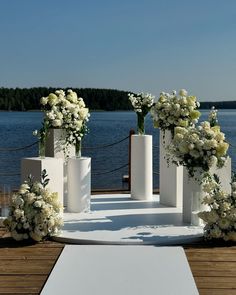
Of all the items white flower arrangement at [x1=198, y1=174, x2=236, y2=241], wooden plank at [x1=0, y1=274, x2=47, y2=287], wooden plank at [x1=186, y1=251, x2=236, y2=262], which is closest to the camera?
wooden plank at [x1=0, y1=274, x2=47, y2=287]

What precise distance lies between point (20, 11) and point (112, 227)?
23804 mm

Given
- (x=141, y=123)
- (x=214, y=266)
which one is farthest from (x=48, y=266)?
(x=141, y=123)

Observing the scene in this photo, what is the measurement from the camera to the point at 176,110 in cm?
634

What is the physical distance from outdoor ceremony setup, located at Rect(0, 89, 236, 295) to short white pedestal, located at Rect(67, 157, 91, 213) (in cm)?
1

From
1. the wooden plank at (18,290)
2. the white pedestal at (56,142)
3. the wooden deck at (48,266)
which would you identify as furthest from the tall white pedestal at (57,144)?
the wooden plank at (18,290)

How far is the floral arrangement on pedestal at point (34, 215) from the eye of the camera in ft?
16.6

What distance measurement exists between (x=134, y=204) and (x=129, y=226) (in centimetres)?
121

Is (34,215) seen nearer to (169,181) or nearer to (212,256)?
(212,256)

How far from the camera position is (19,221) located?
507 cm

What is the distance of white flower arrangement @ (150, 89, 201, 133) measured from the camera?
6.36 metres

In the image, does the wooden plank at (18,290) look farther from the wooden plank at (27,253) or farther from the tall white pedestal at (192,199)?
the tall white pedestal at (192,199)

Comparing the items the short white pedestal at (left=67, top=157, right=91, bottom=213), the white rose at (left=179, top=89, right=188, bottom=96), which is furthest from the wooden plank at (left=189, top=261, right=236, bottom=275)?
the white rose at (left=179, top=89, right=188, bottom=96)

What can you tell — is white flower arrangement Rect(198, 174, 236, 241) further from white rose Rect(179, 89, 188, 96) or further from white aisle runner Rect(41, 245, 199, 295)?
white rose Rect(179, 89, 188, 96)

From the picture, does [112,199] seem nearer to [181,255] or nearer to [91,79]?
[181,255]
